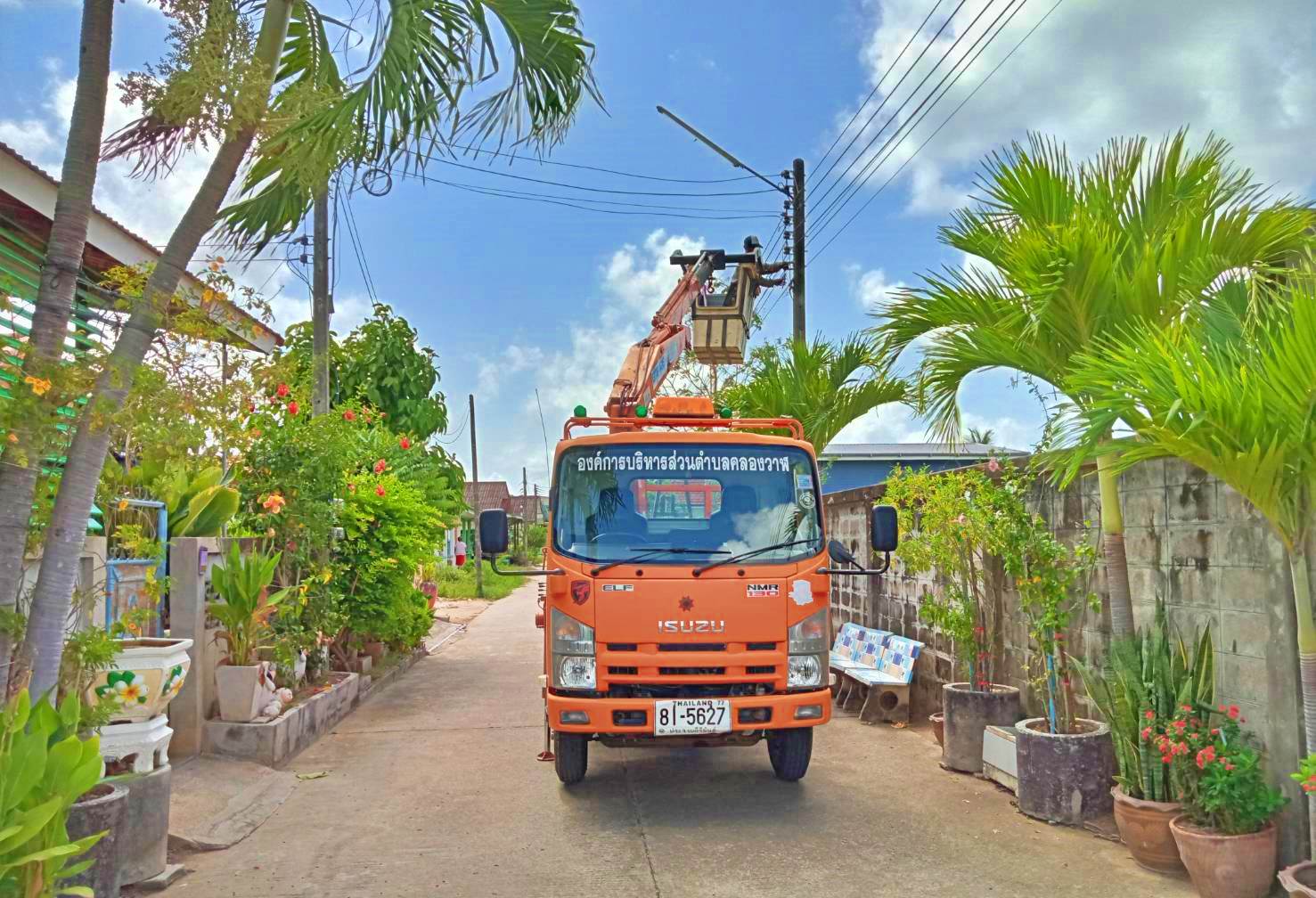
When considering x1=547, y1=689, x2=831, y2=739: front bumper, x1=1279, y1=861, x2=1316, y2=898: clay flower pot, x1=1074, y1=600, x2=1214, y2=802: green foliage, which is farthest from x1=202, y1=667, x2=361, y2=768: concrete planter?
x1=1279, y1=861, x2=1316, y2=898: clay flower pot

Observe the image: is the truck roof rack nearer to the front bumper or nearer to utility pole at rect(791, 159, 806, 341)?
the front bumper

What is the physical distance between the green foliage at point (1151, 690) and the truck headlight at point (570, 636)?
2930 mm

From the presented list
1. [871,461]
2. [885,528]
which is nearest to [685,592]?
[885,528]

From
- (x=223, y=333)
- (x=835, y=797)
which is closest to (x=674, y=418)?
(x=835, y=797)

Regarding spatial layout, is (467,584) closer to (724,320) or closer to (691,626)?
(724,320)

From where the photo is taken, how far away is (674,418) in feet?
23.2

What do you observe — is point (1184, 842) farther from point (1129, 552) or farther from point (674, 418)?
point (674, 418)

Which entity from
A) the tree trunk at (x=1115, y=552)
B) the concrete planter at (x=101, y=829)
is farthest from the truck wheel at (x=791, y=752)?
the concrete planter at (x=101, y=829)

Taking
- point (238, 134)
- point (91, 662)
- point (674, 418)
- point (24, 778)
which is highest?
point (238, 134)

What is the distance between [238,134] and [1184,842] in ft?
17.1

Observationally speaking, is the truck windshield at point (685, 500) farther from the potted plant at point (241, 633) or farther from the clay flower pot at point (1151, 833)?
the potted plant at point (241, 633)

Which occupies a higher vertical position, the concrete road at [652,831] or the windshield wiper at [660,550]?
the windshield wiper at [660,550]

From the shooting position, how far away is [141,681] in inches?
198

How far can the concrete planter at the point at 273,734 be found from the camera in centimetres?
693
